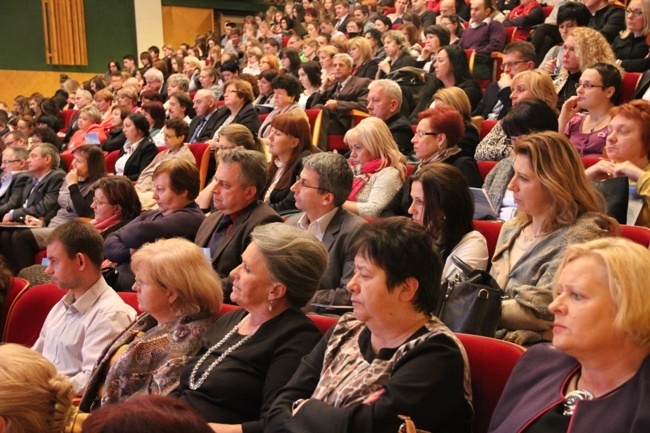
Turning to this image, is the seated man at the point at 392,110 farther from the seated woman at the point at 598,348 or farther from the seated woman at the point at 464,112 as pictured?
the seated woman at the point at 598,348

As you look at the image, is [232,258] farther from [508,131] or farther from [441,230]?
[508,131]

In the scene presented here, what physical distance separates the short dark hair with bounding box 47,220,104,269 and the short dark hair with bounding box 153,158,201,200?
0.84 metres

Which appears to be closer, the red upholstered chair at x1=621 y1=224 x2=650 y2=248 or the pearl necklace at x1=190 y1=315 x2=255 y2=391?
the pearl necklace at x1=190 y1=315 x2=255 y2=391

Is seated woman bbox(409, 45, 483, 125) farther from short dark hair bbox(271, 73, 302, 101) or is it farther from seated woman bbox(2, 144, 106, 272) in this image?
seated woman bbox(2, 144, 106, 272)

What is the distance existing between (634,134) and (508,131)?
56 cm

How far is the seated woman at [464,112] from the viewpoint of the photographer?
4.12 m

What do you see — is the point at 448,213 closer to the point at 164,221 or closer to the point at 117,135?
the point at 164,221

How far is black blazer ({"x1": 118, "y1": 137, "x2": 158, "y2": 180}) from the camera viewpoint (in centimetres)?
571

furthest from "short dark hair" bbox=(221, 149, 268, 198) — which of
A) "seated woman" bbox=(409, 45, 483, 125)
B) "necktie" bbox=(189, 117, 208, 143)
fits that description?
"necktie" bbox=(189, 117, 208, 143)

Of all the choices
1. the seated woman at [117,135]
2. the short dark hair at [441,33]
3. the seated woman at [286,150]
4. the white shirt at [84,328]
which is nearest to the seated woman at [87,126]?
the seated woman at [117,135]

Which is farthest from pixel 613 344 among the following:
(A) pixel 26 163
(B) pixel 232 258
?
(A) pixel 26 163

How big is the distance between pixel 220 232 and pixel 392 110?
1768 millimetres

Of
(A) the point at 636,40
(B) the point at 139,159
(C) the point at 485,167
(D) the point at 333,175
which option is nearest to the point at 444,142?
(C) the point at 485,167

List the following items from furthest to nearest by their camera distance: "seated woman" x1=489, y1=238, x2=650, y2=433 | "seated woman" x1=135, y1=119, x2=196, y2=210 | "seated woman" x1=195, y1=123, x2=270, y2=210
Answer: "seated woman" x1=135, y1=119, x2=196, y2=210 < "seated woman" x1=195, y1=123, x2=270, y2=210 < "seated woman" x1=489, y1=238, x2=650, y2=433
